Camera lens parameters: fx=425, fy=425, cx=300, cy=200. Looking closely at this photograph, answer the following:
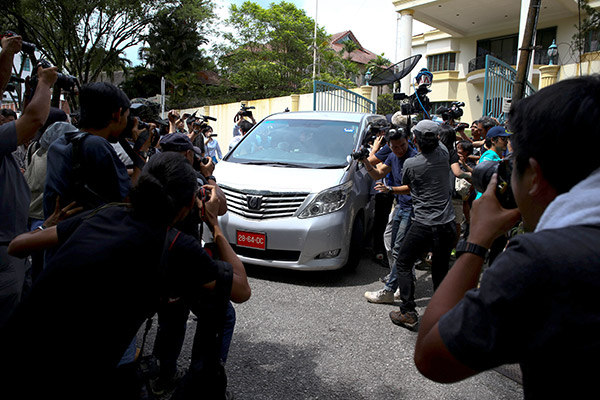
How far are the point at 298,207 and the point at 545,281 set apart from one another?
4006 millimetres

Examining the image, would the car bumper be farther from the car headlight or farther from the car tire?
the car tire

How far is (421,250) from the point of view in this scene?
3.99 metres

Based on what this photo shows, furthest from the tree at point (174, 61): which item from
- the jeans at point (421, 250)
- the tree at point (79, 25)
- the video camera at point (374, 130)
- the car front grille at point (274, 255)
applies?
the jeans at point (421, 250)

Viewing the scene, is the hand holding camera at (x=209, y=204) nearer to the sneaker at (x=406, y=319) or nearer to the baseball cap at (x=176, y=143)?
the baseball cap at (x=176, y=143)

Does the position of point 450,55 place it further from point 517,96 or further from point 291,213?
point 291,213

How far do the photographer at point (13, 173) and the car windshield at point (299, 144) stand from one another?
10.9ft

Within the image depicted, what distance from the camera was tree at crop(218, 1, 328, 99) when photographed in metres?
35.6

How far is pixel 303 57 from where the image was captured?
120 feet

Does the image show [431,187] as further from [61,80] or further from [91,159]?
[61,80]

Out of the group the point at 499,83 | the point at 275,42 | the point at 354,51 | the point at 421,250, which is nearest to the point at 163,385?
the point at 421,250

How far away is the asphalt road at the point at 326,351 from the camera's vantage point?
2990 millimetres

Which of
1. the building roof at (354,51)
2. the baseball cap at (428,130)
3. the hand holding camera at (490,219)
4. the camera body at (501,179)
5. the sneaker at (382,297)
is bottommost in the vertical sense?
the sneaker at (382,297)

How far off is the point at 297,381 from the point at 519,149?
2.51m

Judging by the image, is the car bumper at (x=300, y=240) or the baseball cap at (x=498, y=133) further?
the baseball cap at (x=498, y=133)
